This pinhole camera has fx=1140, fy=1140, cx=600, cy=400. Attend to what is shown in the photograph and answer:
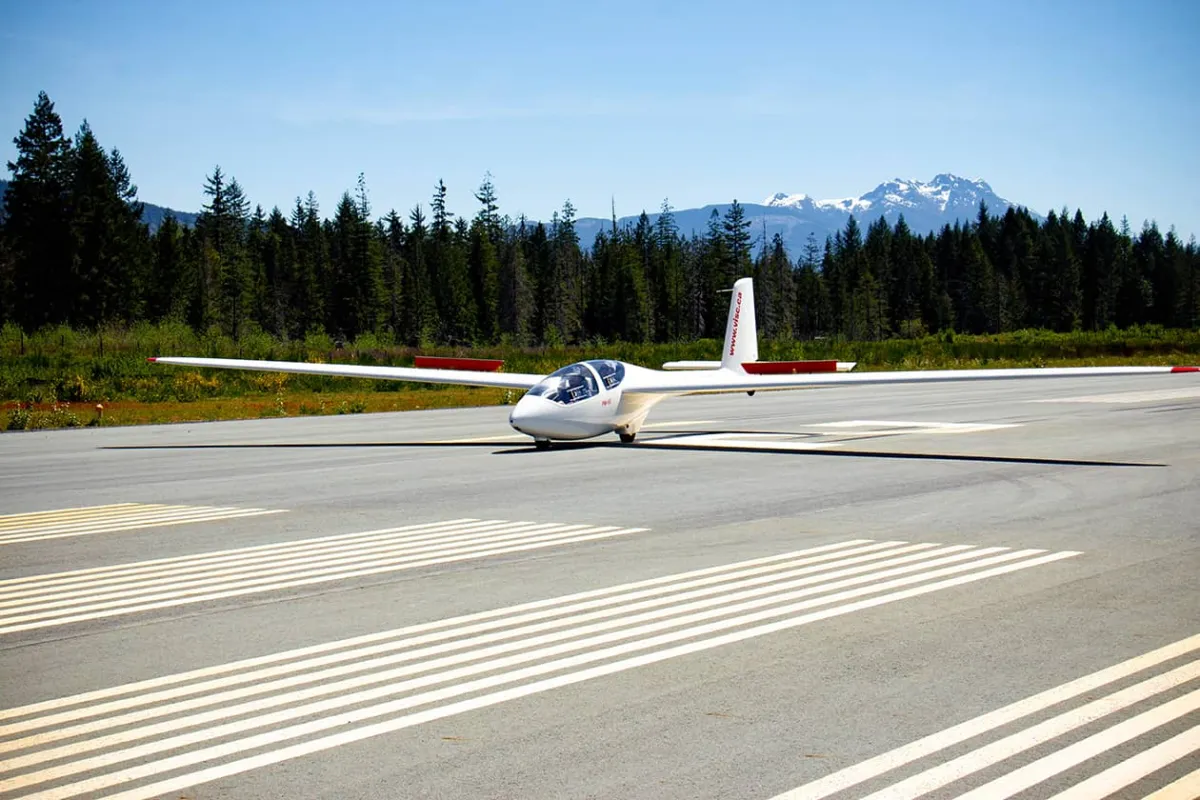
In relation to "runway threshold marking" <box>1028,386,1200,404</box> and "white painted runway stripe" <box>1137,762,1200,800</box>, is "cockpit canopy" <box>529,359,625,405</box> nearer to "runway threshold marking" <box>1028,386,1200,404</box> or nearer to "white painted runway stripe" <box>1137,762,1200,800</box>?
"white painted runway stripe" <box>1137,762,1200,800</box>

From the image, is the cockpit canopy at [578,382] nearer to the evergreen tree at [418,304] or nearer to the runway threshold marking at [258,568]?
the runway threshold marking at [258,568]

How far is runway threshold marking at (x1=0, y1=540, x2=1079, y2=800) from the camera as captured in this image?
232 inches

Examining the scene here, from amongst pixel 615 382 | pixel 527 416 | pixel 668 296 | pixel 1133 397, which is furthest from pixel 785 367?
pixel 668 296

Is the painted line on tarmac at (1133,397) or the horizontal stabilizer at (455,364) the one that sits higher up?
the horizontal stabilizer at (455,364)

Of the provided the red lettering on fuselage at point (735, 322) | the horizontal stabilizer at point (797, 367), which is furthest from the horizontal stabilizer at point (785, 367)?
the red lettering on fuselage at point (735, 322)

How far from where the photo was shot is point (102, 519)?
14609mm

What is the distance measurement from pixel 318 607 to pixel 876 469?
12.5 metres

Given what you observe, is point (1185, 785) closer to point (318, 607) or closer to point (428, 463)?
point (318, 607)

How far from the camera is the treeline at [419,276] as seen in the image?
325 feet

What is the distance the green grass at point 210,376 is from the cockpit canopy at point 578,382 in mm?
18455

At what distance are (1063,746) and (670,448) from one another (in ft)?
59.6

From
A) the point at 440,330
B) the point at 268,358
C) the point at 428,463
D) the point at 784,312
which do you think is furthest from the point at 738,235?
the point at 428,463

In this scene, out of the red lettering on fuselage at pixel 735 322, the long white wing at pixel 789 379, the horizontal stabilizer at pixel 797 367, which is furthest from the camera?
the red lettering on fuselage at pixel 735 322

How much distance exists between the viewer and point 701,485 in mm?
17578
